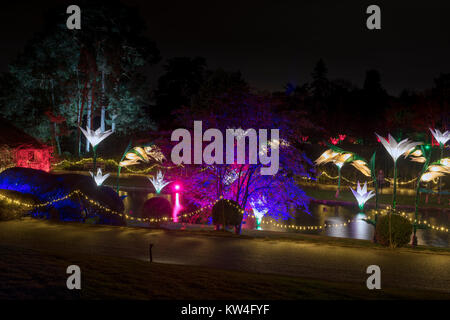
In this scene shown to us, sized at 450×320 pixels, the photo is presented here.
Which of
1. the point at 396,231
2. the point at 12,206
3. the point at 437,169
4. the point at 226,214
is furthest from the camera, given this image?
the point at 12,206

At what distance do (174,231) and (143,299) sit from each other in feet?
21.4

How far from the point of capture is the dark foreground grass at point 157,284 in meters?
6.26

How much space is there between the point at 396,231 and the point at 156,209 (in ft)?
30.3

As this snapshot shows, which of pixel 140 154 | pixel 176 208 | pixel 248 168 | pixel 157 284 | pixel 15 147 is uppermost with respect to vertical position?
pixel 15 147

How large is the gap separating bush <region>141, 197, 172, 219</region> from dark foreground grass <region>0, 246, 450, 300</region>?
818 cm

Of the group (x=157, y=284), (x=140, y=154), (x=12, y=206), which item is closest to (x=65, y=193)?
(x=12, y=206)

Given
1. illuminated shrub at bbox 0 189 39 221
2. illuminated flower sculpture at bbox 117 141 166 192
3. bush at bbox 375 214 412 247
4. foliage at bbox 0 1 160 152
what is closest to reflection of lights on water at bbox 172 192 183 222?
illuminated flower sculpture at bbox 117 141 166 192

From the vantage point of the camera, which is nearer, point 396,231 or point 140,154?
point 396,231

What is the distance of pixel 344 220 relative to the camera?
18.6m

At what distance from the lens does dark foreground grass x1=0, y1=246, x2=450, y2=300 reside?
626 cm

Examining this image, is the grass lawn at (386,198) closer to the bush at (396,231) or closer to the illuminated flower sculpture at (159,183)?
the illuminated flower sculpture at (159,183)

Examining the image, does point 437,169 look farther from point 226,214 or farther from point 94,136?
point 94,136

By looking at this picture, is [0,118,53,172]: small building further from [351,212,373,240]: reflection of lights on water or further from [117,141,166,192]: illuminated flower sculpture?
[351,212,373,240]: reflection of lights on water

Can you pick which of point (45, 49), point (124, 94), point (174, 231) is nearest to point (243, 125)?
point (174, 231)
